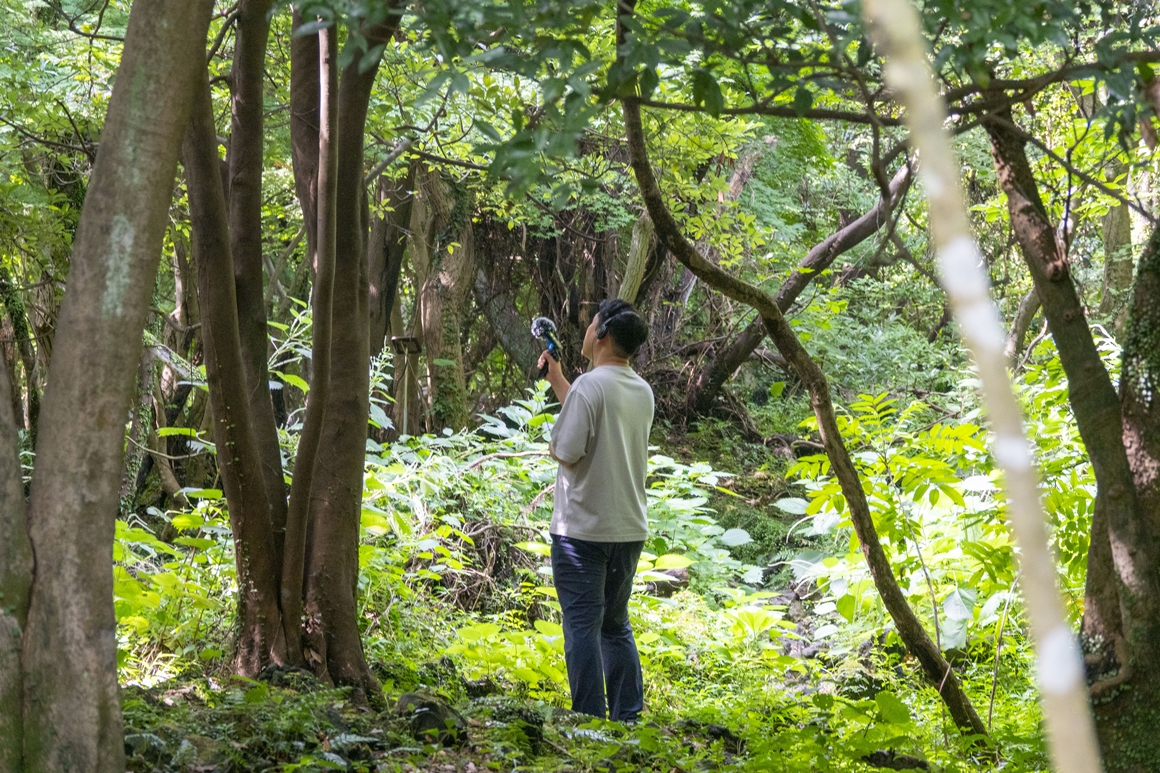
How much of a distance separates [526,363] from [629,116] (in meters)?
7.89

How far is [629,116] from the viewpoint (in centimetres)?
308

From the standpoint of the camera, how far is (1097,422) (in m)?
2.54

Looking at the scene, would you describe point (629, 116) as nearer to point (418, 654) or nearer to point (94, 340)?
point (94, 340)

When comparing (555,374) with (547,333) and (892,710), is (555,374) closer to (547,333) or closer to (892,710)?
(547,333)

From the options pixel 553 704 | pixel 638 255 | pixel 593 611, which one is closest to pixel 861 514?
pixel 593 611

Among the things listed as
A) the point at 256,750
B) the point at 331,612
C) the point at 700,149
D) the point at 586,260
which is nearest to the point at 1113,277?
the point at 586,260

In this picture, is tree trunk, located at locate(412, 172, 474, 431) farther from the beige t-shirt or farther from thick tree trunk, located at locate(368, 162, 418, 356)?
the beige t-shirt

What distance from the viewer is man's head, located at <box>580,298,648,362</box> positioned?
13.6 feet

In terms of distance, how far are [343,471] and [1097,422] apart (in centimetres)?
278

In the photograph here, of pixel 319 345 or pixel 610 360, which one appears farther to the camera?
pixel 610 360

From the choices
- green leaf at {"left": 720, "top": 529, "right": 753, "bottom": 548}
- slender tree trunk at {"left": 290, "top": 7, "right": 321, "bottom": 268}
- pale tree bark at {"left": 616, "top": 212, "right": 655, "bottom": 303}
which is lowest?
green leaf at {"left": 720, "top": 529, "right": 753, "bottom": 548}

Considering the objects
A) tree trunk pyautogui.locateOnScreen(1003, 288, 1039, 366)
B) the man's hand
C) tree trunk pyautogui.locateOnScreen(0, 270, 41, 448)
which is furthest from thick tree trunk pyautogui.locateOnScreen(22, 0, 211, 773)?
tree trunk pyautogui.locateOnScreen(1003, 288, 1039, 366)

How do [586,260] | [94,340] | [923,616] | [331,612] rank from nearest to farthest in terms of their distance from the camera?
[94,340]
[331,612]
[923,616]
[586,260]

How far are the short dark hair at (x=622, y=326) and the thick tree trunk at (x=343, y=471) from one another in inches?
40.4
